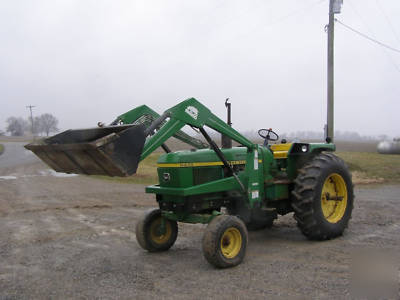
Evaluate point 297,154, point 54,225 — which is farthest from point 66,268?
point 297,154

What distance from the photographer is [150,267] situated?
5598 millimetres

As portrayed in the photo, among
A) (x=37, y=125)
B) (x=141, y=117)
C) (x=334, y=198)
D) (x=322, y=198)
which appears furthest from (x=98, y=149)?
(x=37, y=125)

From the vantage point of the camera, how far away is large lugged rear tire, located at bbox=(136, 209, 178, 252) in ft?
20.6

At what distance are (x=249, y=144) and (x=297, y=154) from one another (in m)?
1.18

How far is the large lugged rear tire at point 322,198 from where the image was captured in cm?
649

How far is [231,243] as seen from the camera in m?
5.66

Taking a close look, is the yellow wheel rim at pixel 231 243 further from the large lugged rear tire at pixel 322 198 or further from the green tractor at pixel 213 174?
the large lugged rear tire at pixel 322 198

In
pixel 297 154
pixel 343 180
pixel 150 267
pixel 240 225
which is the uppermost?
pixel 297 154

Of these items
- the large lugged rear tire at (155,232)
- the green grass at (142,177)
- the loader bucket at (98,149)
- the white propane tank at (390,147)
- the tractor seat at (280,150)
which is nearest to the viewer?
the loader bucket at (98,149)

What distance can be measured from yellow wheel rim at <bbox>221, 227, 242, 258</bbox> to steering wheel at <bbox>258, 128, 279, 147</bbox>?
2.23 meters

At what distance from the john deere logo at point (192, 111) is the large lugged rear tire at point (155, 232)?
1697mm

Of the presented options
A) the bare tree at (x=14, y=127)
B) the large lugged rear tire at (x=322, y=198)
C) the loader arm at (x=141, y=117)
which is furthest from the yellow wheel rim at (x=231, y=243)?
the bare tree at (x=14, y=127)

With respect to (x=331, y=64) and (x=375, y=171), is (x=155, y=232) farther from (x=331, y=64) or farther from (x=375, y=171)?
(x=375, y=171)

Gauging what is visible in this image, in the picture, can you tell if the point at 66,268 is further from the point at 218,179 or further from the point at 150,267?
the point at 218,179
